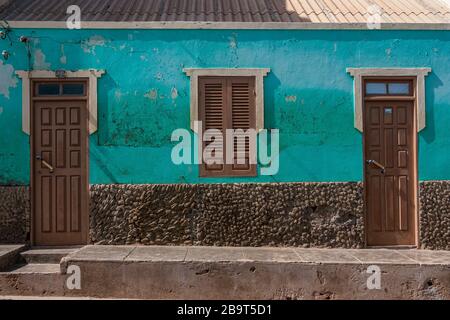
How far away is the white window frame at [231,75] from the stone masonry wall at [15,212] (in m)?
2.76

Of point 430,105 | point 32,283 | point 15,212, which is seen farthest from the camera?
point 430,105

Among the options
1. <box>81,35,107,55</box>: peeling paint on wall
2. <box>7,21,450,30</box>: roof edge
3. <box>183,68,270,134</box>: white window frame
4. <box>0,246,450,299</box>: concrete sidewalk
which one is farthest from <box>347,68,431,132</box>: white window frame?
<box>81,35,107,55</box>: peeling paint on wall

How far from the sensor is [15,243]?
21.5 feet

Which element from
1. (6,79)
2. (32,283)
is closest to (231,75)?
(6,79)

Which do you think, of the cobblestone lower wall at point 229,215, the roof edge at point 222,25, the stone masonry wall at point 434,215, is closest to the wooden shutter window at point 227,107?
the cobblestone lower wall at point 229,215

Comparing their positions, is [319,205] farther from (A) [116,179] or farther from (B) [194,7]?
(B) [194,7]

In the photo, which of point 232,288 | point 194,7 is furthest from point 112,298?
point 194,7

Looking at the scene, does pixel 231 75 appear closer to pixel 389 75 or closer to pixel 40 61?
pixel 389 75

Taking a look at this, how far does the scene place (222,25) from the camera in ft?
22.1

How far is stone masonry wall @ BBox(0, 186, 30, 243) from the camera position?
6551 millimetres

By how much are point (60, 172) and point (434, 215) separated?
18.9ft

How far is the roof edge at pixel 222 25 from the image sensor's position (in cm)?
663

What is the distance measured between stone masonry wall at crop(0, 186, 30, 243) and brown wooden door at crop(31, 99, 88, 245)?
0.43ft

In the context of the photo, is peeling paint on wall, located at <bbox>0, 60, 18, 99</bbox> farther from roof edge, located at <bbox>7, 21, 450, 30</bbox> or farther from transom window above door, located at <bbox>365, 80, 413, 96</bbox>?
transom window above door, located at <bbox>365, 80, 413, 96</bbox>
